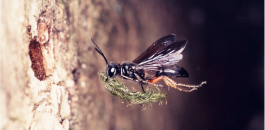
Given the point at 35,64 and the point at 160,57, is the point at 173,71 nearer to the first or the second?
the point at 160,57

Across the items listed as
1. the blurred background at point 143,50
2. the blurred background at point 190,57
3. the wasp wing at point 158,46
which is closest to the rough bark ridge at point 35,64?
the blurred background at point 143,50

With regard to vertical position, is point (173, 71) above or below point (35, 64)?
below

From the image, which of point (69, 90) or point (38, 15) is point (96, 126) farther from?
point (38, 15)

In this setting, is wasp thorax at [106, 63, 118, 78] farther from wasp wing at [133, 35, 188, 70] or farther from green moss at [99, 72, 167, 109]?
wasp wing at [133, 35, 188, 70]

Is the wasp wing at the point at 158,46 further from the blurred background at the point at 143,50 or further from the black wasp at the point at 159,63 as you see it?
the blurred background at the point at 143,50

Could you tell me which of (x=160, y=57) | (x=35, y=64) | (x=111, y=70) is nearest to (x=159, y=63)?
(x=160, y=57)

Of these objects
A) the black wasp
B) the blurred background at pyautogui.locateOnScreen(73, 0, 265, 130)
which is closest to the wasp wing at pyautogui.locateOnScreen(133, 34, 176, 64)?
the black wasp
